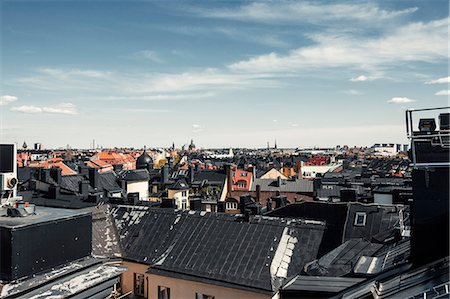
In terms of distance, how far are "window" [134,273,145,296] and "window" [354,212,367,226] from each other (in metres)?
11.1

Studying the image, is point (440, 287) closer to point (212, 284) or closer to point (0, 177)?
point (0, 177)

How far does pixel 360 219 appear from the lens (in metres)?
22.0

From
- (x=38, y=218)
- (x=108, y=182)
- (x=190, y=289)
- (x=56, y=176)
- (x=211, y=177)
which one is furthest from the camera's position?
(x=211, y=177)

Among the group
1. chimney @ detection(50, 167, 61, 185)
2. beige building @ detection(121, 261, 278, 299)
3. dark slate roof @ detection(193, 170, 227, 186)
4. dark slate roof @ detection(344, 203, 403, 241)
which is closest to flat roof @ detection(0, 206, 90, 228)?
beige building @ detection(121, 261, 278, 299)

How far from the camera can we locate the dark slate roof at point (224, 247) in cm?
1759

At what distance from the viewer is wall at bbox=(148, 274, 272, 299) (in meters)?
17.0

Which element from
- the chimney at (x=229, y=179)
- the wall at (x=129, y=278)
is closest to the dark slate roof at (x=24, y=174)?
the chimney at (x=229, y=179)

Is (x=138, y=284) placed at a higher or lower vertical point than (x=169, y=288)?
lower

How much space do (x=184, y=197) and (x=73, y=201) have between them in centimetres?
2079

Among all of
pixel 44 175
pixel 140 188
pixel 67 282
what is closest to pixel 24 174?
pixel 44 175

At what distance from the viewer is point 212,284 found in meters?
17.7

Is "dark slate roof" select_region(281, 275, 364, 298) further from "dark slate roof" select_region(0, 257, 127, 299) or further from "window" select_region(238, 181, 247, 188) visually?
"window" select_region(238, 181, 247, 188)

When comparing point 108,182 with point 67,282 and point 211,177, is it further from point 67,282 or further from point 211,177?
point 67,282

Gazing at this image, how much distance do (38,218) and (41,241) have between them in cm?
38
